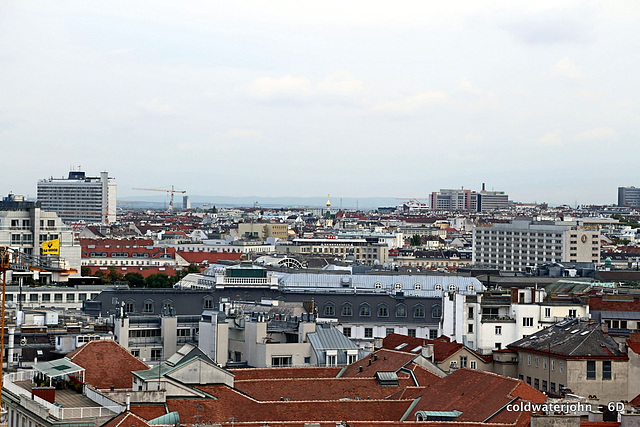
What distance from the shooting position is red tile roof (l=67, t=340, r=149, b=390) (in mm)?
51281

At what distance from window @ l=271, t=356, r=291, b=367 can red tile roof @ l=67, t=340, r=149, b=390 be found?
1278 centimetres

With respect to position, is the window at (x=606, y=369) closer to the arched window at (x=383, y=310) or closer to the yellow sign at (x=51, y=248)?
the arched window at (x=383, y=310)

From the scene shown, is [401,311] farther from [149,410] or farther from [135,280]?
[135,280]

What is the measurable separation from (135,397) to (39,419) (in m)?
→ 4.34

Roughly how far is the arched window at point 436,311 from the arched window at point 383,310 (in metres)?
3.16

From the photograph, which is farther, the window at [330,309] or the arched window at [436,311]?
the window at [330,309]

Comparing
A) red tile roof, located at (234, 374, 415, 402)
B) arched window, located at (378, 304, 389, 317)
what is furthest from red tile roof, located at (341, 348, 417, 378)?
arched window, located at (378, 304, 389, 317)

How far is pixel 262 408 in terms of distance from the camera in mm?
47062

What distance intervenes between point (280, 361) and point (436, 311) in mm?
30221

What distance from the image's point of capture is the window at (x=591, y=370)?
5991 centimetres

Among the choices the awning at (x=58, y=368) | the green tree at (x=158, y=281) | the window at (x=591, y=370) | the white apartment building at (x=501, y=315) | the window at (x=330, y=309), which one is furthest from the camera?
the green tree at (x=158, y=281)

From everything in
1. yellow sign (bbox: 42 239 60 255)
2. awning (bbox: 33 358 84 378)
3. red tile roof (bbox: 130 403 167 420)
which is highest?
yellow sign (bbox: 42 239 60 255)

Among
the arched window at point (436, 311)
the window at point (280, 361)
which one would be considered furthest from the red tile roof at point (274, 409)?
the arched window at point (436, 311)

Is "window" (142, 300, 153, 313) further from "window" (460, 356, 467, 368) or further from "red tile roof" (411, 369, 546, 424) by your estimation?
"red tile roof" (411, 369, 546, 424)
